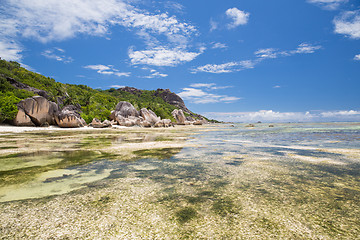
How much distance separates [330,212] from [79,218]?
5.17 meters

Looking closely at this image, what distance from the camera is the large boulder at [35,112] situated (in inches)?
1248

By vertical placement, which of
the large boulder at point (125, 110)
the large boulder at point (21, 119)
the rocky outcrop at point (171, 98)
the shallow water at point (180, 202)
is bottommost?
the shallow water at point (180, 202)

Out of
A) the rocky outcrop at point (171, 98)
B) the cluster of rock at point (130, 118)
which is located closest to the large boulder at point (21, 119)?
the cluster of rock at point (130, 118)

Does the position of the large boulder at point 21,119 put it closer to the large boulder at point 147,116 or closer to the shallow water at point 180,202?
the shallow water at point 180,202

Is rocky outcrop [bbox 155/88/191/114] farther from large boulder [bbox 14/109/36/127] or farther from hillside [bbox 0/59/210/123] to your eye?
large boulder [bbox 14/109/36/127]

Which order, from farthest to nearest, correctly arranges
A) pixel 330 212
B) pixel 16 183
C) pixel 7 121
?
1. pixel 7 121
2. pixel 16 183
3. pixel 330 212

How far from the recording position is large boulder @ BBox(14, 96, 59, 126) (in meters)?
31.7

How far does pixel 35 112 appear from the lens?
32969 mm

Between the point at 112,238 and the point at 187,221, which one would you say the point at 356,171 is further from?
the point at 112,238

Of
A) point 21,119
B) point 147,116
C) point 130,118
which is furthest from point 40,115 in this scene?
point 147,116

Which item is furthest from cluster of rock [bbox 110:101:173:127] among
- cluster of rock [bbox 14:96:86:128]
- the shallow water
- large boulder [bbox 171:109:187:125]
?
the shallow water

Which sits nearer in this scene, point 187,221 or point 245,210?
point 187,221

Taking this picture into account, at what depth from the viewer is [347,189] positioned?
5.09 meters

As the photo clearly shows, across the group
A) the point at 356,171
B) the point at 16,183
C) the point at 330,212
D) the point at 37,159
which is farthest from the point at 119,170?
the point at 356,171
